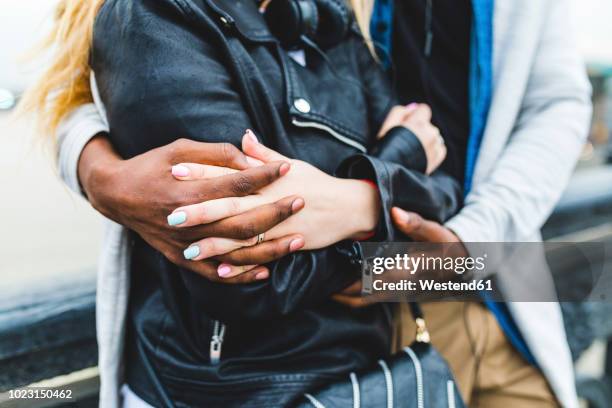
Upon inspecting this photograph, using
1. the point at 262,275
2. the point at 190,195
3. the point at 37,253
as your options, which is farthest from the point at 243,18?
the point at 37,253

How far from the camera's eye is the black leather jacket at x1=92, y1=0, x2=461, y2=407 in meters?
0.85

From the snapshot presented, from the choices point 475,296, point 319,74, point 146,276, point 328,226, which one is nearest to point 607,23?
point 475,296

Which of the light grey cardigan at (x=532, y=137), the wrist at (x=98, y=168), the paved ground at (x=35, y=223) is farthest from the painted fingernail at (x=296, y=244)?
the paved ground at (x=35, y=223)

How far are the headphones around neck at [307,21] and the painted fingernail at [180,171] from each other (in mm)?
397

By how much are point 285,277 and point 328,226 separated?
127 millimetres

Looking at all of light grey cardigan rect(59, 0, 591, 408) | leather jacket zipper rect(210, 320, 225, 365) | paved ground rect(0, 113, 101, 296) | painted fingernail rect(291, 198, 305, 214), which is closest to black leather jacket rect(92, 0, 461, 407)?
leather jacket zipper rect(210, 320, 225, 365)

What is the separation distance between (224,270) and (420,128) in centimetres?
57

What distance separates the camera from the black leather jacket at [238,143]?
0.85 metres

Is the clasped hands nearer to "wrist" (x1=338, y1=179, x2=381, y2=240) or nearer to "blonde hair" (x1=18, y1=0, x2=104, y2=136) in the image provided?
"wrist" (x1=338, y1=179, x2=381, y2=240)

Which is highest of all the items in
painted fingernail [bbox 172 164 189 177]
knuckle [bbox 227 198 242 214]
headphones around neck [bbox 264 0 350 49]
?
headphones around neck [bbox 264 0 350 49]

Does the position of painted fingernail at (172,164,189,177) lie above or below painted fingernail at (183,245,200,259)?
above

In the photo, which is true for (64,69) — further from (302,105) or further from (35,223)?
(35,223)

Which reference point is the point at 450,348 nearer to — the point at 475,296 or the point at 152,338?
the point at 475,296

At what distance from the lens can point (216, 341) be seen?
3.10ft
